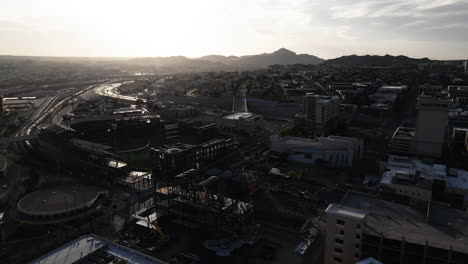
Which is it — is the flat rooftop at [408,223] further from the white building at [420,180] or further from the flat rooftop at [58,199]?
the flat rooftop at [58,199]

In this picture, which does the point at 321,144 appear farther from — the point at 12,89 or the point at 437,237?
the point at 12,89

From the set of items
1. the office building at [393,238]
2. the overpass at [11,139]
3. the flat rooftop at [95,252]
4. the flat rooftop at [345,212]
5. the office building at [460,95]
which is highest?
the office building at [460,95]

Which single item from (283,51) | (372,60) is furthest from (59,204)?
(283,51)

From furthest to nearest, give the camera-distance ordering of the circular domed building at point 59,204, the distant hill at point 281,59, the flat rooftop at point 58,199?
the distant hill at point 281,59, the flat rooftop at point 58,199, the circular domed building at point 59,204

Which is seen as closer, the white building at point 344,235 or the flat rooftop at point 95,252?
the flat rooftop at point 95,252

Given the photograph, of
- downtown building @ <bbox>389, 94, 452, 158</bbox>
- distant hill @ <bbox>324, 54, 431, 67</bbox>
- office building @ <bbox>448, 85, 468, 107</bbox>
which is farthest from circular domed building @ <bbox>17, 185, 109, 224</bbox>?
distant hill @ <bbox>324, 54, 431, 67</bbox>

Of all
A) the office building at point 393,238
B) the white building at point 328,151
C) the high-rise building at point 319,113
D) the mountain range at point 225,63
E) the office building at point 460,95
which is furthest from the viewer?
the mountain range at point 225,63

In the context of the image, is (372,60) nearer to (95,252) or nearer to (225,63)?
(225,63)

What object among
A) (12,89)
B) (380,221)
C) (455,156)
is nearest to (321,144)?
(455,156)

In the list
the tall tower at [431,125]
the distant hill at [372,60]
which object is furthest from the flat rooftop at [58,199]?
the distant hill at [372,60]
